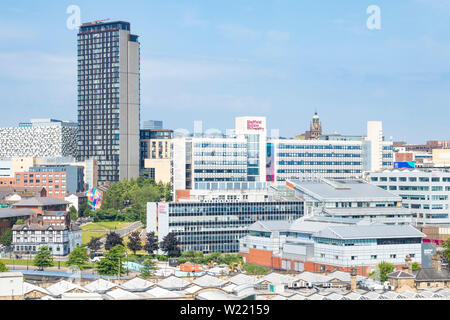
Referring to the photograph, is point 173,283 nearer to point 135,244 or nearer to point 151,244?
point 151,244

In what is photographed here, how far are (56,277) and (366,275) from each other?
115 ft

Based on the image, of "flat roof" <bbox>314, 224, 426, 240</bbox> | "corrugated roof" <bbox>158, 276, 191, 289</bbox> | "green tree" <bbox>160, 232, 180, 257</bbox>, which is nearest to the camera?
"corrugated roof" <bbox>158, 276, 191, 289</bbox>

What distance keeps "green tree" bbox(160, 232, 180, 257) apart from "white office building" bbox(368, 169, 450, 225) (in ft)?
123

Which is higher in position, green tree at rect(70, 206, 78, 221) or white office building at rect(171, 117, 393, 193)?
white office building at rect(171, 117, 393, 193)

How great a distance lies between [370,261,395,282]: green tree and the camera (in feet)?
247

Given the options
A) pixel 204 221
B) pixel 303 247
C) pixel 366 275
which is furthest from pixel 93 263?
pixel 366 275

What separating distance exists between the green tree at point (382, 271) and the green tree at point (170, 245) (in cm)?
3292

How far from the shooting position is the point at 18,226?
4663 inches

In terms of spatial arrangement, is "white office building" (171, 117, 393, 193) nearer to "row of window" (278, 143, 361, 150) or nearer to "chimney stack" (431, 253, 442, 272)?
"row of window" (278, 143, 361, 150)

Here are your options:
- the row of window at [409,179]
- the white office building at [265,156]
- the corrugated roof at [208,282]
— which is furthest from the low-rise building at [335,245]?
the white office building at [265,156]

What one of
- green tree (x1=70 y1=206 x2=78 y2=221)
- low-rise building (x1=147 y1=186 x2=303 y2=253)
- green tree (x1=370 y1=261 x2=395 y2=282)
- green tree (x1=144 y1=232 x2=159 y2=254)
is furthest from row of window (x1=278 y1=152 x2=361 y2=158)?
green tree (x1=370 y1=261 x2=395 y2=282)

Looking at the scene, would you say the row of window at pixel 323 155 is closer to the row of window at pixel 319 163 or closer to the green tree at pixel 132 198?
the row of window at pixel 319 163

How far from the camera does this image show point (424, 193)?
115562 millimetres

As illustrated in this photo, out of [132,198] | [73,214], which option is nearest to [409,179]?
[132,198]
